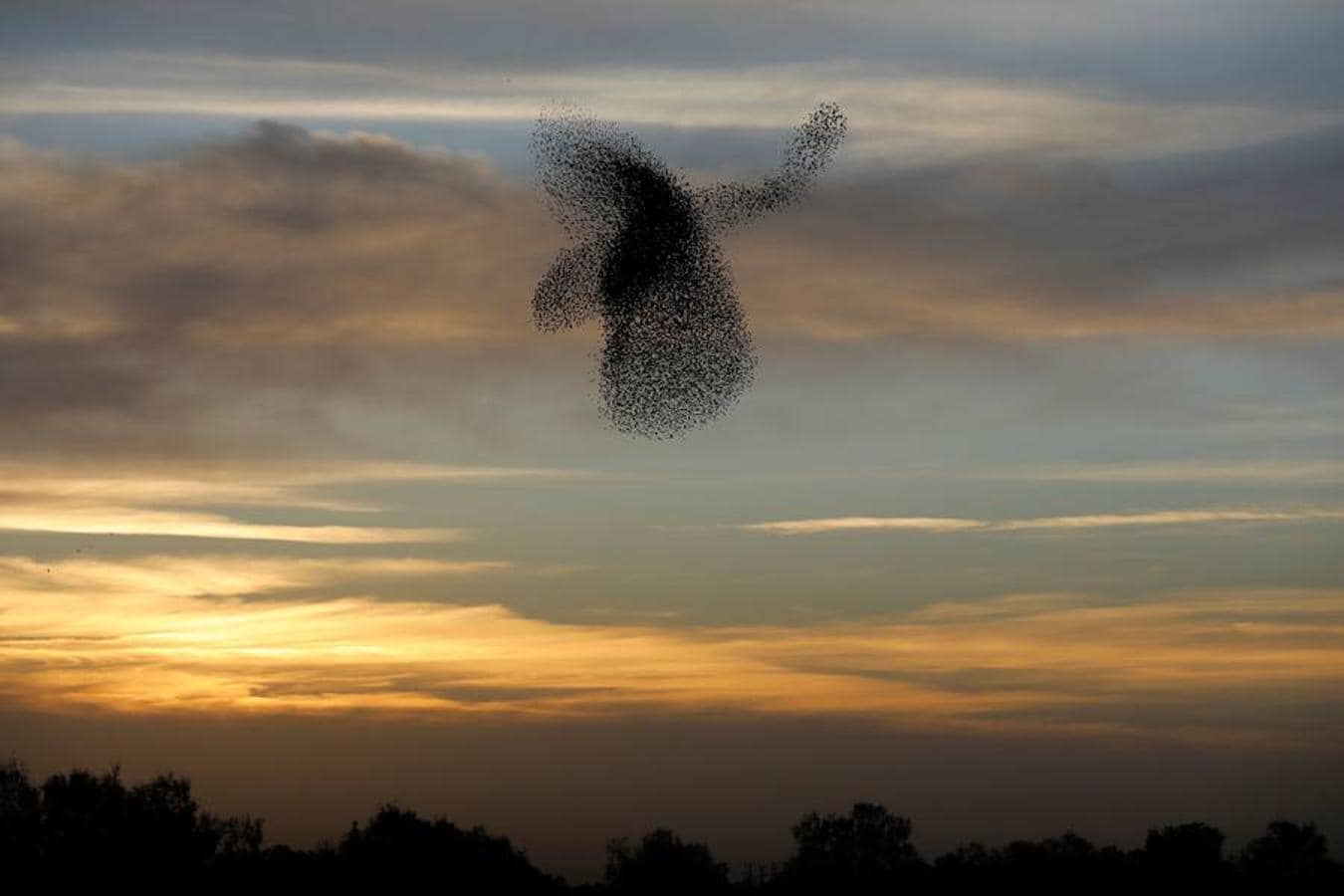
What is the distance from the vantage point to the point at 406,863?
87.8m

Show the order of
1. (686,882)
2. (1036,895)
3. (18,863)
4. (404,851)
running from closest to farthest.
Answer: (1036,895), (18,863), (404,851), (686,882)

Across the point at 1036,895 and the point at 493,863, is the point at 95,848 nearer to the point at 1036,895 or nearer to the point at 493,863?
the point at 493,863

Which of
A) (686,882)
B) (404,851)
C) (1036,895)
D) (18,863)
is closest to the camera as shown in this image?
(1036,895)

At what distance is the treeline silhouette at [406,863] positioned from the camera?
80.5 metres

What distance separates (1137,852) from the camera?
307 feet

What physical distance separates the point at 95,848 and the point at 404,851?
12.8 metres

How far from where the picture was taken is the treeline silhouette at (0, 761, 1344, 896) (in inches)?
3169

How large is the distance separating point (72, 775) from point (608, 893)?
24880 millimetres

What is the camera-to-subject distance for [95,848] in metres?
85.2

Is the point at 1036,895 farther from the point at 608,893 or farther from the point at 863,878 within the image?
the point at 608,893

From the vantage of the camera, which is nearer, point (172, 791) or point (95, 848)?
point (95, 848)

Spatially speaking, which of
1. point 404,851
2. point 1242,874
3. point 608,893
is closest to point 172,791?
point 404,851

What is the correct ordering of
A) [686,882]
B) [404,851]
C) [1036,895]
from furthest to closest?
1. [686,882]
2. [404,851]
3. [1036,895]

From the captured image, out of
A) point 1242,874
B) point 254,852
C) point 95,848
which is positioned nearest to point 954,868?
point 1242,874
